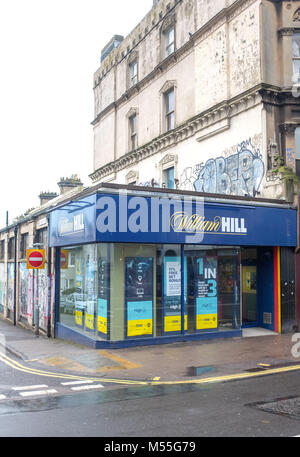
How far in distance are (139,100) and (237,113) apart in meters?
8.91

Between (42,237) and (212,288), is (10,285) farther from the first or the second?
(212,288)

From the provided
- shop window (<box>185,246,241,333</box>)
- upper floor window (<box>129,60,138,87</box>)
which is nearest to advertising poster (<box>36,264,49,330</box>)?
shop window (<box>185,246,241,333</box>)

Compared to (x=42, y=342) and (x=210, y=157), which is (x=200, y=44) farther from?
(x=42, y=342)

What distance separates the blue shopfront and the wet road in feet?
12.1

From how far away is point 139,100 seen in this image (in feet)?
82.6

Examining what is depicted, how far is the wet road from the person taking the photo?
589cm

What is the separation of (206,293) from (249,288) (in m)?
2.98

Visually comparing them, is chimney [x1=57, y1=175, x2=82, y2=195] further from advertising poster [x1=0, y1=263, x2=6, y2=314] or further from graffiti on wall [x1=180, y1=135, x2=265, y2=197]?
graffiti on wall [x1=180, y1=135, x2=265, y2=197]

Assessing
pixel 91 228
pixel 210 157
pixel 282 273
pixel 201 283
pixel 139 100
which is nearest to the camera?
pixel 91 228

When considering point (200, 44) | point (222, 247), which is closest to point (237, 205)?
point (222, 247)

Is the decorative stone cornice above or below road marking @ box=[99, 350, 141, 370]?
above

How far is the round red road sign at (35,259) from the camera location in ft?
49.3

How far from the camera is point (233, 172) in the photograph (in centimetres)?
1786

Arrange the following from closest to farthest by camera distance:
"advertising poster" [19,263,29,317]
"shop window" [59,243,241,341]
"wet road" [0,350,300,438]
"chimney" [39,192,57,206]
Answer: "wet road" [0,350,300,438]
"shop window" [59,243,241,341]
"advertising poster" [19,263,29,317]
"chimney" [39,192,57,206]
